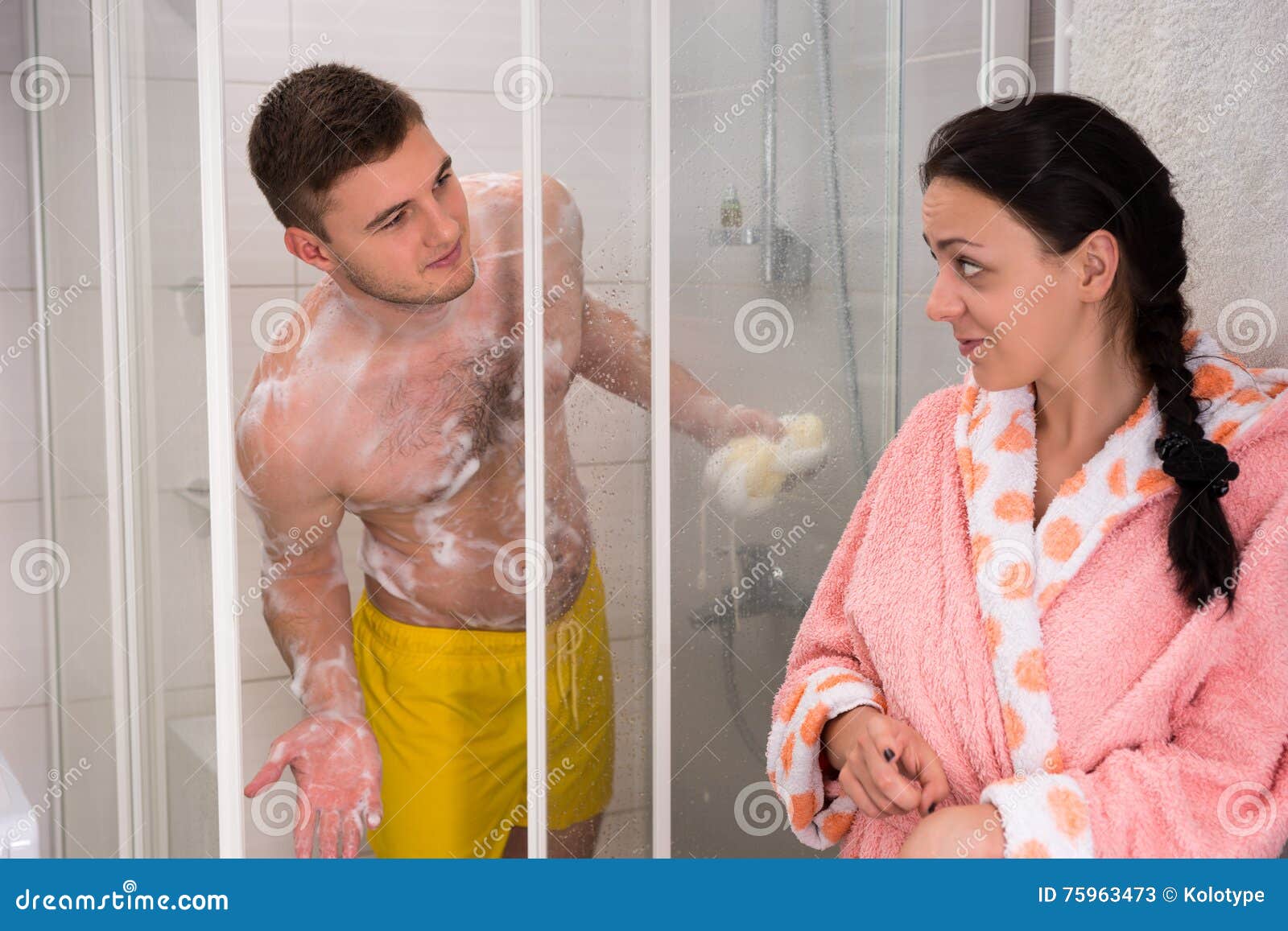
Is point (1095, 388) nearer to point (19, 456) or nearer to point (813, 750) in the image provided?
point (813, 750)

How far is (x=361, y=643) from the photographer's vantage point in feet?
4.36

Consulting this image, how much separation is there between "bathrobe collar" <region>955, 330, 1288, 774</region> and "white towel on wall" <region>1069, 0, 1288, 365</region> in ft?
0.42

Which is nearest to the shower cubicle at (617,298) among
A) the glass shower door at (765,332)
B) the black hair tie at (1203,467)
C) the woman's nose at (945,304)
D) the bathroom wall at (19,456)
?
the glass shower door at (765,332)

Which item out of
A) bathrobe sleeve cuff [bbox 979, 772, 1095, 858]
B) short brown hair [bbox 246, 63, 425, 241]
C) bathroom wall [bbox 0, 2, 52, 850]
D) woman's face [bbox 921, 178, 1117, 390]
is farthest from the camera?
bathroom wall [bbox 0, 2, 52, 850]

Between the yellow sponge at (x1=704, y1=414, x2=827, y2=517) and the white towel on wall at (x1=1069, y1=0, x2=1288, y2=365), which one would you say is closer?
the white towel on wall at (x1=1069, y1=0, x2=1288, y2=365)

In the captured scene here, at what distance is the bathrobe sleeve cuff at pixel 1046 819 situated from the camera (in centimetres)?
93

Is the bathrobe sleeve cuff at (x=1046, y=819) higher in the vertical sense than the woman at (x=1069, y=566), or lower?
lower

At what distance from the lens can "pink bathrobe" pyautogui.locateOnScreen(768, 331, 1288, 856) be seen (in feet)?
3.06

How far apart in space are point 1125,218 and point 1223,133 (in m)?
0.24

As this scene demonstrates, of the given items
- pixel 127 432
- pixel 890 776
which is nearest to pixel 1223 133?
pixel 890 776

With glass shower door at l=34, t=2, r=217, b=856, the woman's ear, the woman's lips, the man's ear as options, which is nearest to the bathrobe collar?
the woman's ear

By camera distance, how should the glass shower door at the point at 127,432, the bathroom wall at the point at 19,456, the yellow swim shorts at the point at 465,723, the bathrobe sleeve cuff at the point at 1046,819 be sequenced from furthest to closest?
1. the bathroom wall at the point at 19,456
2. the glass shower door at the point at 127,432
3. the yellow swim shorts at the point at 465,723
4. the bathrobe sleeve cuff at the point at 1046,819

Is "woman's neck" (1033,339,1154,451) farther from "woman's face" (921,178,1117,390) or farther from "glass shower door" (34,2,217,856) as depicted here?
"glass shower door" (34,2,217,856)

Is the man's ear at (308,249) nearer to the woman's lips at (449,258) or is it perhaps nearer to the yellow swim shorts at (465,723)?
the woman's lips at (449,258)
